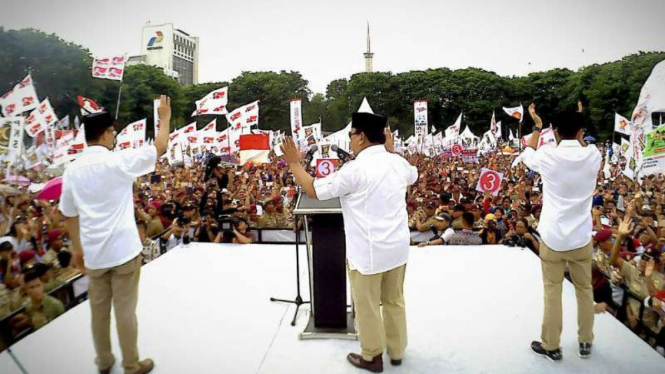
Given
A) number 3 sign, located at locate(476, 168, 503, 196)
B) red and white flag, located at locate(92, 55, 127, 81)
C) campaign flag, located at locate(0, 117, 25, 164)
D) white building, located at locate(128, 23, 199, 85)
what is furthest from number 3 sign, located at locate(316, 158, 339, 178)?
red and white flag, located at locate(92, 55, 127, 81)

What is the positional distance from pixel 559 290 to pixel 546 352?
1.42 ft

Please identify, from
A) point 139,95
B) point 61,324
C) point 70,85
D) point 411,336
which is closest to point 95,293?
point 61,324

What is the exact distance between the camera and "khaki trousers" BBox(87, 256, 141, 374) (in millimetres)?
2475

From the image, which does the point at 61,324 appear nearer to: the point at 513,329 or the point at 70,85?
the point at 513,329

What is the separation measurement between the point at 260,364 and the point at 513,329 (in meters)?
1.87

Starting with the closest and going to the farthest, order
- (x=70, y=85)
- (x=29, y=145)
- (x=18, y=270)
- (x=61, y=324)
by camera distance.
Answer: (x=61, y=324) → (x=18, y=270) → (x=29, y=145) → (x=70, y=85)

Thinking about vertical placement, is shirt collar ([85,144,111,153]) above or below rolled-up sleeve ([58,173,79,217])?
above

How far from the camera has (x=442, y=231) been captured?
6156 millimetres

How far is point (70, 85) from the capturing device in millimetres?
15438

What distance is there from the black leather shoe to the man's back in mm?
2606

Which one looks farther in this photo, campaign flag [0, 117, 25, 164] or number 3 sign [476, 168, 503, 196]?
number 3 sign [476, 168, 503, 196]

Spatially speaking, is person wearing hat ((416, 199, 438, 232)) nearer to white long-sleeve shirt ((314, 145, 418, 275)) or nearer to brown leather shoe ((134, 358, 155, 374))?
white long-sleeve shirt ((314, 145, 418, 275))

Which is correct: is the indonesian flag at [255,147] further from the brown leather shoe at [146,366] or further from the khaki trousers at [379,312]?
the khaki trousers at [379,312]

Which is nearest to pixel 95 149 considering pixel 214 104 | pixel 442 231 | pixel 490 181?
pixel 442 231
